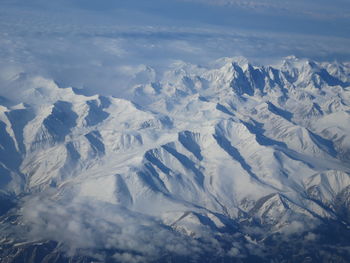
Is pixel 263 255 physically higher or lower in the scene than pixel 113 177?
lower

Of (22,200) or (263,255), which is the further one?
(22,200)

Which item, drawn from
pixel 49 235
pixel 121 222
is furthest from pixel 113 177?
pixel 49 235

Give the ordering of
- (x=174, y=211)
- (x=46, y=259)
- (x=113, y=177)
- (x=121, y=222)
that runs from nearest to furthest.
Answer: (x=46, y=259), (x=121, y=222), (x=174, y=211), (x=113, y=177)

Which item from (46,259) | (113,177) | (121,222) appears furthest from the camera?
(113,177)

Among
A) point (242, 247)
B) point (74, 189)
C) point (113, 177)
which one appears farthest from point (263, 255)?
point (74, 189)

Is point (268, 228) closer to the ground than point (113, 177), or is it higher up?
closer to the ground

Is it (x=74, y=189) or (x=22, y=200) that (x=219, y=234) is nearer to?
(x=74, y=189)

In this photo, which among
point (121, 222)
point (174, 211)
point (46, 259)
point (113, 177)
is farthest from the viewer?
point (113, 177)

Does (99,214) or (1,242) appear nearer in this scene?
(1,242)

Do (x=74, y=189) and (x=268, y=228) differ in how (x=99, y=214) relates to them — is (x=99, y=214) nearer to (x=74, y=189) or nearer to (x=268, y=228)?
(x=74, y=189)
